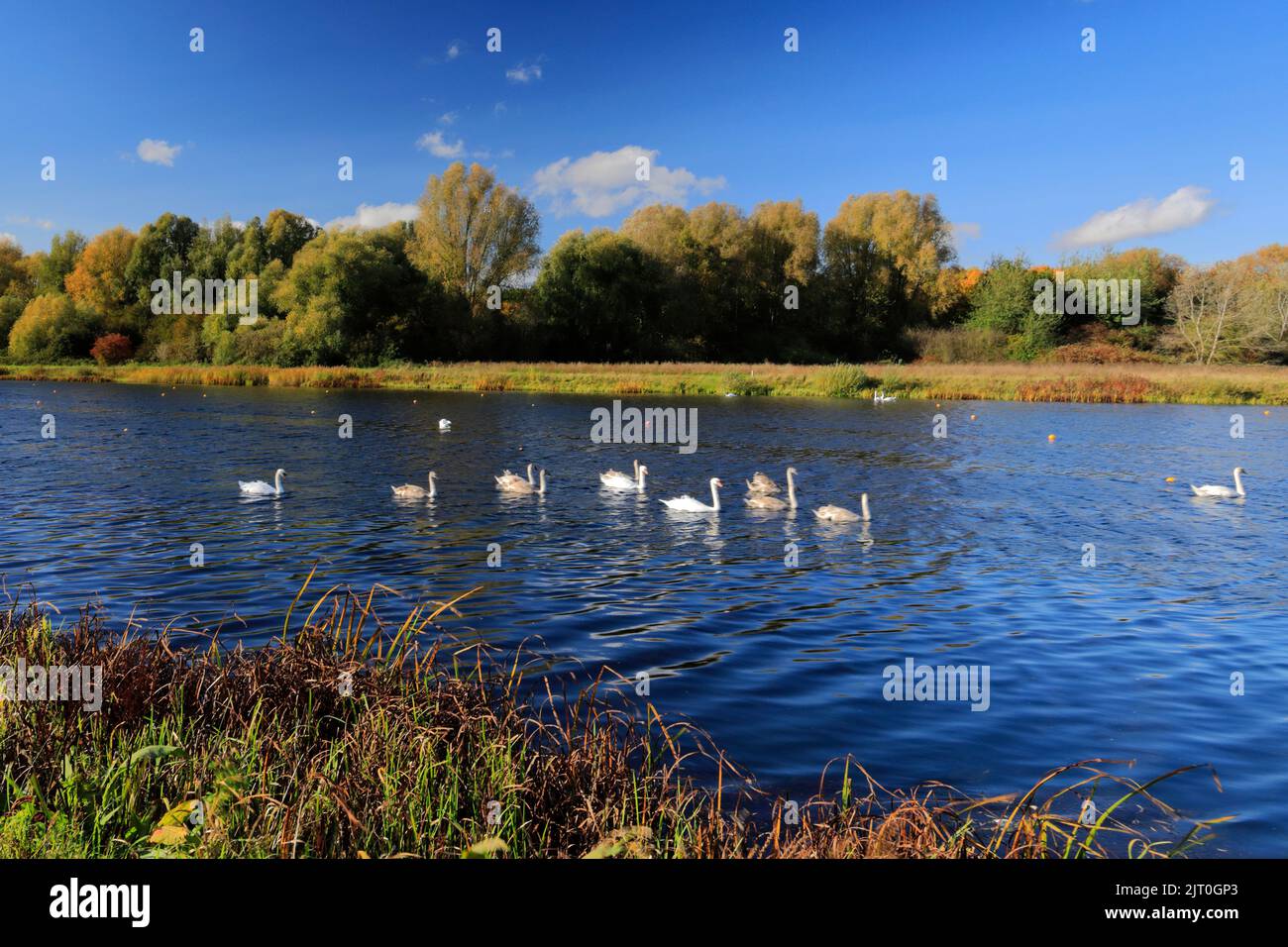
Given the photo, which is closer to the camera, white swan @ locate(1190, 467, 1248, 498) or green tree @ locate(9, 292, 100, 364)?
white swan @ locate(1190, 467, 1248, 498)

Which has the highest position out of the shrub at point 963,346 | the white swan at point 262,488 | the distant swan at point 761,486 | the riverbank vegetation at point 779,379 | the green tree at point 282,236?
the green tree at point 282,236

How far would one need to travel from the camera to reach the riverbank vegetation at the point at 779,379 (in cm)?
Answer: 5534

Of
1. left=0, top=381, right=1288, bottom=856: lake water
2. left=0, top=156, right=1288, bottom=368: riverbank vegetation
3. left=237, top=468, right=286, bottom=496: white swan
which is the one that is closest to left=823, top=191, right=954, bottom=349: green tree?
left=0, top=156, right=1288, bottom=368: riverbank vegetation

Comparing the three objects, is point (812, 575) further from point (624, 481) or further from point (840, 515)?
point (624, 481)

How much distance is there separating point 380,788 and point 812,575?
10450mm

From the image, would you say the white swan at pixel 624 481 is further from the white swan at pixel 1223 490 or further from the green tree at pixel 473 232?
the green tree at pixel 473 232

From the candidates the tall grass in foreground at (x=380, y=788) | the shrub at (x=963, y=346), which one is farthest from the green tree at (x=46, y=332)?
the tall grass in foreground at (x=380, y=788)

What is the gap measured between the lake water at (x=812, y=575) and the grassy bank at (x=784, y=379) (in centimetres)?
2478

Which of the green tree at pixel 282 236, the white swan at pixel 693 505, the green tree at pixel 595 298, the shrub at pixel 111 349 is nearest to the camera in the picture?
the white swan at pixel 693 505

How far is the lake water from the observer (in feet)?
28.9

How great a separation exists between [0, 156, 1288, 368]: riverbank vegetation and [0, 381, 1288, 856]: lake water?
45.4 m

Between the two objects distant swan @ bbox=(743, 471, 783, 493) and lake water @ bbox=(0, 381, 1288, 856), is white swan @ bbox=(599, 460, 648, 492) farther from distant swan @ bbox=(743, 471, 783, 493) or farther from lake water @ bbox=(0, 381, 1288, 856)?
distant swan @ bbox=(743, 471, 783, 493)

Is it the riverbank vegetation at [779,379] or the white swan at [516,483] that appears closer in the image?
the white swan at [516,483]
